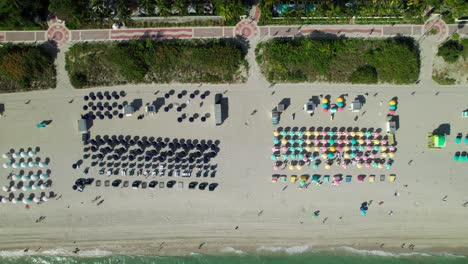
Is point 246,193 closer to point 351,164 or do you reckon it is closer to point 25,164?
point 351,164

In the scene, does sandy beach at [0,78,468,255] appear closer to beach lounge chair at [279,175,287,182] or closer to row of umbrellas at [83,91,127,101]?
row of umbrellas at [83,91,127,101]

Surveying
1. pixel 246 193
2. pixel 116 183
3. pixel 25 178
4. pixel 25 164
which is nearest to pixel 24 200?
pixel 25 178

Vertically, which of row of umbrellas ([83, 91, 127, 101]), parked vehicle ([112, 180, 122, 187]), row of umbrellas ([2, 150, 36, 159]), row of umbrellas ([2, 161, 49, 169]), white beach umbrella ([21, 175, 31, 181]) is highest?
row of umbrellas ([83, 91, 127, 101])

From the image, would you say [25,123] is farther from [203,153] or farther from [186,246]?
[186,246]

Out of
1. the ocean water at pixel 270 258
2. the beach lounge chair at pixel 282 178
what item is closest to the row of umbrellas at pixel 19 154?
the ocean water at pixel 270 258

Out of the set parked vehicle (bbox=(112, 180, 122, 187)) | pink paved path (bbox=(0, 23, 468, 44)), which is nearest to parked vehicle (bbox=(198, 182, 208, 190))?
parked vehicle (bbox=(112, 180, 122, 187))
